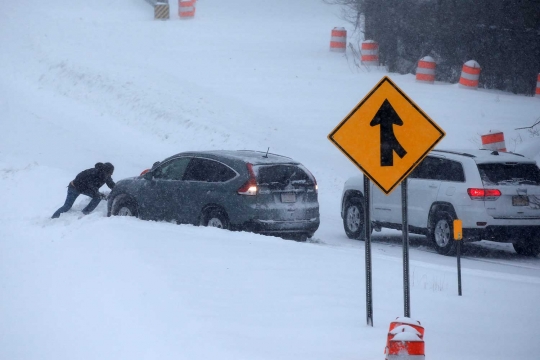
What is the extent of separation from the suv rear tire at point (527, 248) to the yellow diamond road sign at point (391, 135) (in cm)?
743

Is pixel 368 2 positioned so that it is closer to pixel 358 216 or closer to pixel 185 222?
pixel 358 216

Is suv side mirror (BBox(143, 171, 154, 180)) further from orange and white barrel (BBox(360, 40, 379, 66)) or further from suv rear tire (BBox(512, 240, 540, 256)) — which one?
orange and white barrel (BBox(360, 40, 379, 66))

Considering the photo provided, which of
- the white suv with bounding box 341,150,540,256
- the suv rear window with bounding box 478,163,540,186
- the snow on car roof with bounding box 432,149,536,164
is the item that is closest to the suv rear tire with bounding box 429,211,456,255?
the white suv with bounding box 341,150,540,256

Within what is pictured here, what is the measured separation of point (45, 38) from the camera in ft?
108

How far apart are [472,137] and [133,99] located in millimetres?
10293

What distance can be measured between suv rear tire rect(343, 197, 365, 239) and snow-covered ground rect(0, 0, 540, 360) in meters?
0.39

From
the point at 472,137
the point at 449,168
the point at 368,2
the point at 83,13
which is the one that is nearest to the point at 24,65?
the point at 83,13

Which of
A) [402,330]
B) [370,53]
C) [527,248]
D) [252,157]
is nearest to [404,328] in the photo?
[402,330]

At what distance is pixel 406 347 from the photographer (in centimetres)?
638

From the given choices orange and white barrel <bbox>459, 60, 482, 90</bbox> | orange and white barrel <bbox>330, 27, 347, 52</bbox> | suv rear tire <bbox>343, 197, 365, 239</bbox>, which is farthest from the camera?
orange and white barrel <bbox>330, 27, 347, 52</bbox>

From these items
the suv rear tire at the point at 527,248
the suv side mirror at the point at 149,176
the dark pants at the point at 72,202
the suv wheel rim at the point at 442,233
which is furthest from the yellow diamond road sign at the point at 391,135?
the dark pants at the point at 72,202

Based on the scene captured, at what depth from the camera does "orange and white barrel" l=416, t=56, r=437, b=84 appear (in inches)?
1051

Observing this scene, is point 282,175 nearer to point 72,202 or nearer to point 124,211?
point 124,211

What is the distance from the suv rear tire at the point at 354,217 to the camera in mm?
16453
